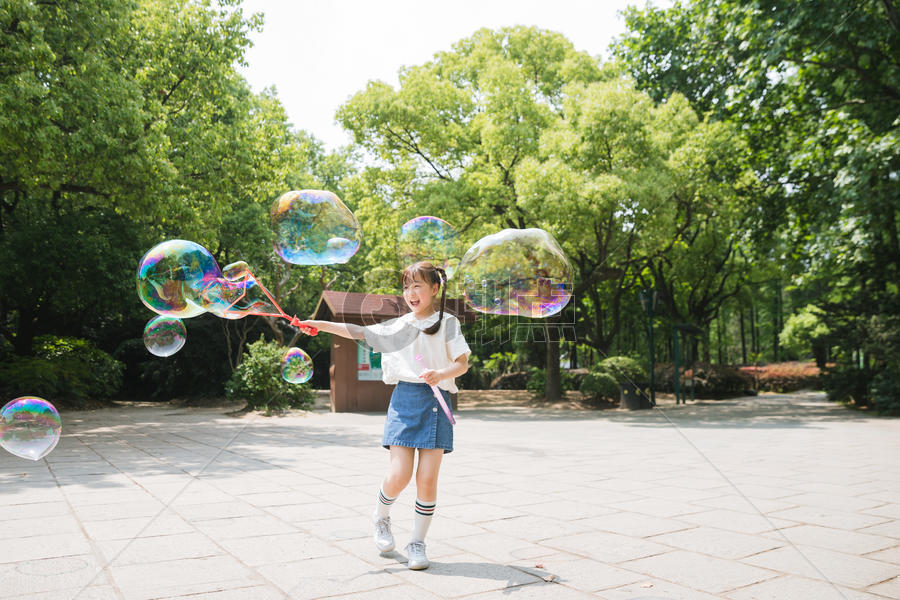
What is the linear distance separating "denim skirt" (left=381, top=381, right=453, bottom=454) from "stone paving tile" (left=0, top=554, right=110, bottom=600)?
5.66ft

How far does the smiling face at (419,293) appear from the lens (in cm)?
403

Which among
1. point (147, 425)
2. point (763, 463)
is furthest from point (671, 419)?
point (147, 425)

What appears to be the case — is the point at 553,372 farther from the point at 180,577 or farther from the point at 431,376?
the point at 180,577

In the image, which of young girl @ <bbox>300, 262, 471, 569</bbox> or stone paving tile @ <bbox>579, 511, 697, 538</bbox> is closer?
young girl @ <bbox>300, 262, 471, 569</bbox>

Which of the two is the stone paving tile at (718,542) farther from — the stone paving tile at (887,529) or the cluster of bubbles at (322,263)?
the cluster of bubbles at (322,263)

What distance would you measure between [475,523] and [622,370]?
16.1 meters

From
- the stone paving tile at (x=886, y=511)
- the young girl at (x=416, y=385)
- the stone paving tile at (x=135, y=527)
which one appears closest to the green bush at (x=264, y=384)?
the stone paving tile at (x=135, y=527)

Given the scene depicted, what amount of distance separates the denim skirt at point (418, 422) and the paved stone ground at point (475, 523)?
710 mm

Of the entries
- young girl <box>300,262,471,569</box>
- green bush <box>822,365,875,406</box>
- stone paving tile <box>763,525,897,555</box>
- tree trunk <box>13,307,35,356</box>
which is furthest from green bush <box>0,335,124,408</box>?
green bush <box>822,365,875,406</box>

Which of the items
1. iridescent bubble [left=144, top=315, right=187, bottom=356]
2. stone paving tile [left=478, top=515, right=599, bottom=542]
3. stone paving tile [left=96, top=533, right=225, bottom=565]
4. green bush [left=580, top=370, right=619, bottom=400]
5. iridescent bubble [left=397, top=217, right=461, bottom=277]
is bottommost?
stone paving tile [left=478, top=515, right=599, bottom=542]

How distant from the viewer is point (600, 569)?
3.75m

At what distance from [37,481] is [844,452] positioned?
1019 cm

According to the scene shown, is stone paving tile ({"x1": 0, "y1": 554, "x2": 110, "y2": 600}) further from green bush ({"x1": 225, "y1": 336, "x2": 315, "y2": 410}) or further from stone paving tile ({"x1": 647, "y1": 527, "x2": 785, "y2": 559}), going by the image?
green bush ({"x1": 225, "y1": 336, "x2": 315, "y2": 410})

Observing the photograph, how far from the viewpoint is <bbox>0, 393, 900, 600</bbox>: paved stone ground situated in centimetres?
347
